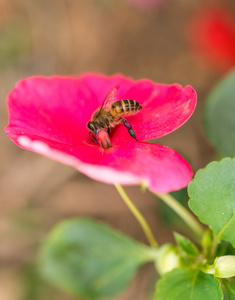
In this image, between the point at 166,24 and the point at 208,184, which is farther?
the point at 166,24

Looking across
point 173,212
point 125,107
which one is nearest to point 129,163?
point 125,107

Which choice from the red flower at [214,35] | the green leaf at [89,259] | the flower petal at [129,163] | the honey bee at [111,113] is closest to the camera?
the flower petal at [129,163]

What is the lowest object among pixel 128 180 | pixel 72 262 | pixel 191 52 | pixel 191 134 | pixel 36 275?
pixel 36 275

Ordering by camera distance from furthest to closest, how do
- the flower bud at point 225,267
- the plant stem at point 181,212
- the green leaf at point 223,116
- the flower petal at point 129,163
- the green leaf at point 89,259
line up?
the green leaf at point 89,259 → the green leaf at point 223,116 → the plant stem at point 181,212 → the flower bud at point 225,267 → the flower petal at point 129,163

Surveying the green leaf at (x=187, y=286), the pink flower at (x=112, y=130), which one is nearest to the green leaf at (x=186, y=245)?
the green leaf at (x=187, y=286)

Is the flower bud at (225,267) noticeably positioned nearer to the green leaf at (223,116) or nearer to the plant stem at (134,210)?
the plant stem at (134,210)

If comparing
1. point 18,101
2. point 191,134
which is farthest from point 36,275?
point 18,101

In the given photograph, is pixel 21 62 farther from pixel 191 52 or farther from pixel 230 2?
pixel 230 2
